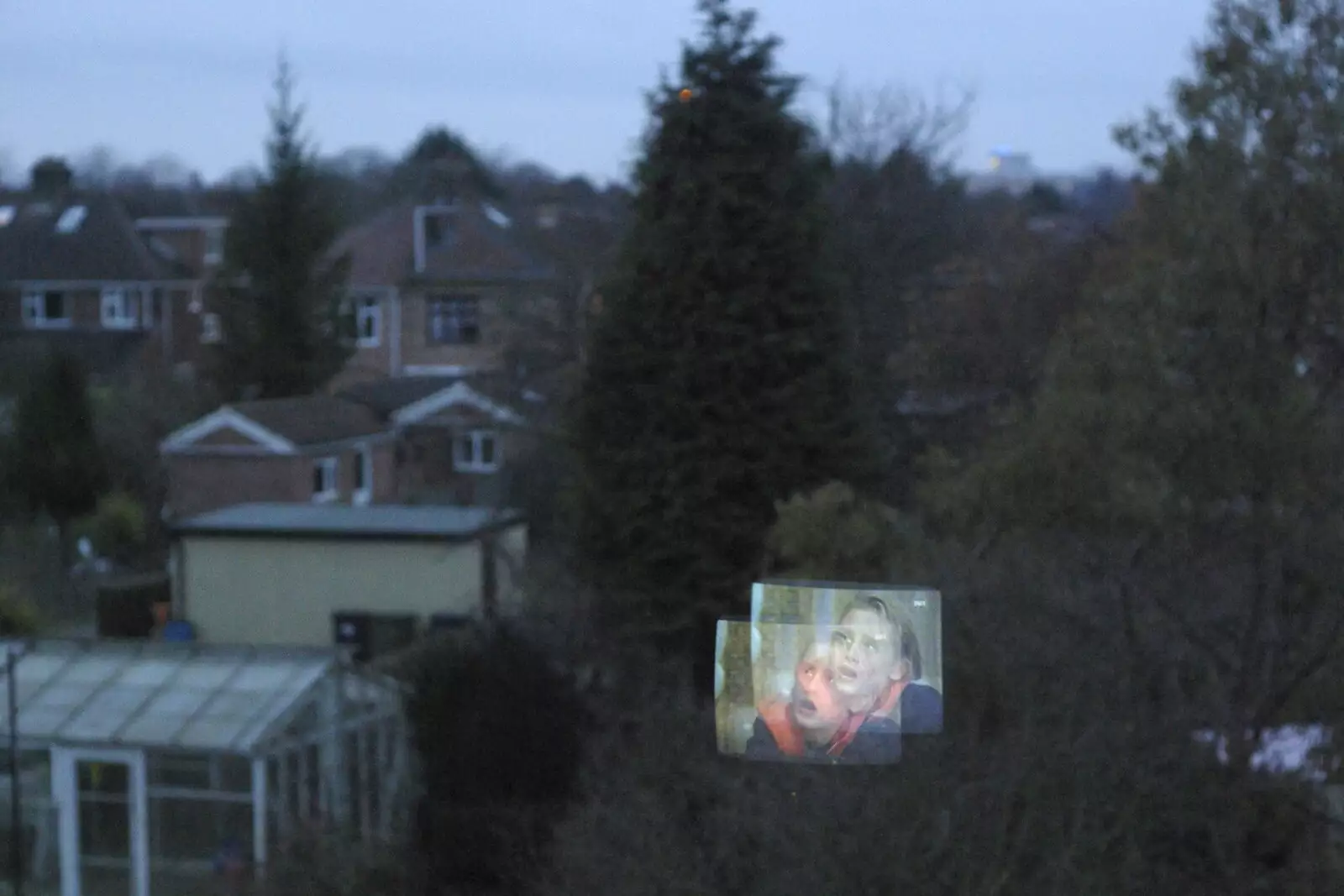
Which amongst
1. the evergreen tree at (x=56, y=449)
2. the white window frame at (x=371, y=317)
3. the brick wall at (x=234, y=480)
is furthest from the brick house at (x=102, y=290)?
the evergreen tree at (x=56, y=449)

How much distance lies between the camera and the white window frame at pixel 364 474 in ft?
92.8

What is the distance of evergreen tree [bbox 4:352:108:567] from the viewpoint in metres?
25.0

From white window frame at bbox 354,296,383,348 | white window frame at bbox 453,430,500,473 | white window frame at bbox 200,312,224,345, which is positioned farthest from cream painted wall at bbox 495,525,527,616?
white window frame at bbox 354,296,383,348

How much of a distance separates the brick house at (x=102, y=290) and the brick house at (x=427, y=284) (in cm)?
397

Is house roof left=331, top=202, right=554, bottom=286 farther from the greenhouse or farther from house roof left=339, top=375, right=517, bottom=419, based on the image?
the greenhouse

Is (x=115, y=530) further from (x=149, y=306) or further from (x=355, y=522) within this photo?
(x=149, y=306)

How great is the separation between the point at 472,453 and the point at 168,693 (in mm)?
19133

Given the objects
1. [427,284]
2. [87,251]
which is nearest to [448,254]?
[427,284]

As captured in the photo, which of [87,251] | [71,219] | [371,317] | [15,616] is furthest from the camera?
[71,219]

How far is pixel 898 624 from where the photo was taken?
6586 millimetres

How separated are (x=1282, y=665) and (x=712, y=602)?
16.9 ft

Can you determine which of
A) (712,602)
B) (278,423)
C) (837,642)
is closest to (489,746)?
(712,602)

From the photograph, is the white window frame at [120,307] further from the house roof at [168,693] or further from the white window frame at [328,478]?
the house roof at [168,693]

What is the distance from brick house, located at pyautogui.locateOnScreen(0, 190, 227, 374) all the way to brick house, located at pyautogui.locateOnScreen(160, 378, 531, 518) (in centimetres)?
1156
